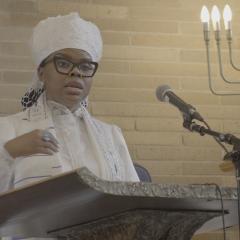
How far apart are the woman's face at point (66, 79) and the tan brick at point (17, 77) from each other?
1340 mm

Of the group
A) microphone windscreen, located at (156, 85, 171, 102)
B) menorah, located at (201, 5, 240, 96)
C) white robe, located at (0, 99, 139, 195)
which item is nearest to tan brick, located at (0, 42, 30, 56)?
menorah, located at (201, 5, 240, 96)

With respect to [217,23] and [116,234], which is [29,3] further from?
[116,234]

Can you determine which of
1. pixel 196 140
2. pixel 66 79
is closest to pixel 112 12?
pixel 196 140

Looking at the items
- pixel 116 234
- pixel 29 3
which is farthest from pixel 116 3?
pixel 116 234

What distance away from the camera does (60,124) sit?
2.17 metres

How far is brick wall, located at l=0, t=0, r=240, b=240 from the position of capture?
3.54 meters

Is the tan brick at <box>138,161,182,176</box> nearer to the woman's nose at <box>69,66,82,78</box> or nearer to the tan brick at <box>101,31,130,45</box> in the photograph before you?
the tan brick at <box>101,31,130,45</box>

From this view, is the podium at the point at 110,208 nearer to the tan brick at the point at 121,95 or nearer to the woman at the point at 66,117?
the woman at the point at 66,117

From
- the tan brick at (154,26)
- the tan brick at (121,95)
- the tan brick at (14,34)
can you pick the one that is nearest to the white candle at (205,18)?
the tan brick at (154,26)

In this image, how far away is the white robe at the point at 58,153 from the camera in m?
1.94

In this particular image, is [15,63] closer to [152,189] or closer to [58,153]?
[58,153]

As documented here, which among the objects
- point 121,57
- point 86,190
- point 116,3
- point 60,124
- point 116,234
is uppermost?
point 116,3

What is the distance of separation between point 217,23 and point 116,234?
7.30 feet

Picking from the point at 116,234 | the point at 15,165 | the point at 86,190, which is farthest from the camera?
the point at 15,165
